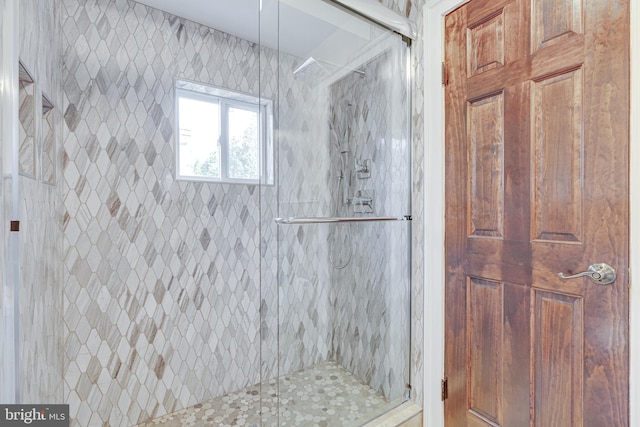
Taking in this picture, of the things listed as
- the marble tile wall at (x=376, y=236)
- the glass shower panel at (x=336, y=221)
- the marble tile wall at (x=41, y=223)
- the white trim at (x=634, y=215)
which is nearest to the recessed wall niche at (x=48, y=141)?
the marble tile wall at (x=41, y=223)

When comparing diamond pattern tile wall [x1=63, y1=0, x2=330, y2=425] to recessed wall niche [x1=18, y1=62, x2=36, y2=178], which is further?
diamond pattern tile wall [x1=63, y1=0, x2=330, y2=425]

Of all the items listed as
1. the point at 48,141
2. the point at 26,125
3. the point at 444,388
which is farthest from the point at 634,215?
the point at 48,141

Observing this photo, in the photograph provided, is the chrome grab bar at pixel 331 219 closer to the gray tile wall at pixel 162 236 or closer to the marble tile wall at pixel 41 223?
the gray tile wall at pixel 162 236

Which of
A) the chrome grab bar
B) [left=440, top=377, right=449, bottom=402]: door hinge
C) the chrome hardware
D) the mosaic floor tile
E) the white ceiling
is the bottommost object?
the mosaic floor tile

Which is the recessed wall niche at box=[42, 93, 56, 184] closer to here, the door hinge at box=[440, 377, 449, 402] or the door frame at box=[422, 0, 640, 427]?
the door frame at box=[422, 0, 640, 427]

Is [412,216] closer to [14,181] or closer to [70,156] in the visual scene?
[14,181]

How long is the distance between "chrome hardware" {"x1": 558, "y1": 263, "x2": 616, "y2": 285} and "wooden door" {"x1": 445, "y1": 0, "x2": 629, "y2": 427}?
2 centimetres

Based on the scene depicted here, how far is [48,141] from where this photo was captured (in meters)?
1.55

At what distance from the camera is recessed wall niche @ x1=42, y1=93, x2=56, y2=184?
1472 mm

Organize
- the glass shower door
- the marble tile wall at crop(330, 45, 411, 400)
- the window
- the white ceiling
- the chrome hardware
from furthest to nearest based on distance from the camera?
the window < the marble tile wall at crop(330, 45, 411, 400) < the white ceiling < the chrome hardware < the glass shower door

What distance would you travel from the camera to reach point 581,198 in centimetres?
110

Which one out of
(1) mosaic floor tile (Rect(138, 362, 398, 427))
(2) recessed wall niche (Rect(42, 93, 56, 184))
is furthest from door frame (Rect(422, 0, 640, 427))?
(2) recessed wall niche (Rect(42, 93, 56, 184))

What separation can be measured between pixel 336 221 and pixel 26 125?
1.35 metres

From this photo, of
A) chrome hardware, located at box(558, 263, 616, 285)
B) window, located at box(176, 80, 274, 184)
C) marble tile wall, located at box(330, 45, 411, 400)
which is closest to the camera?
chrome hardware, located at box(558, 263, 616, 285)
